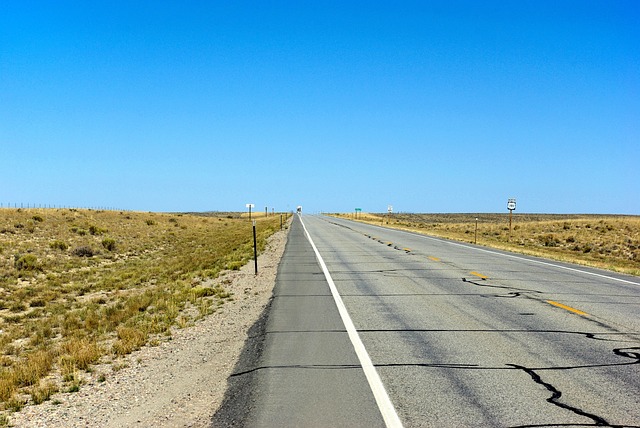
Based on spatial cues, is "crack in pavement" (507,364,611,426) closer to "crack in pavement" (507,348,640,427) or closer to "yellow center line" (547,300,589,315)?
"crack in pavement" (507,348,640,427)

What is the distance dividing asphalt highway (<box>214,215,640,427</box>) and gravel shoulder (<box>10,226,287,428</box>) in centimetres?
35

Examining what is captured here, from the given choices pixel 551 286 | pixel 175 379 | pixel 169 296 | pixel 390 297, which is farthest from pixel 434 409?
pixel 169 296

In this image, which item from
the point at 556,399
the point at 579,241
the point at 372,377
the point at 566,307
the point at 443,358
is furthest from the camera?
the point at 579,241

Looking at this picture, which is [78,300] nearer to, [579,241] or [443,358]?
[443,358]

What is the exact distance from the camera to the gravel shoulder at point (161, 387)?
5586mm

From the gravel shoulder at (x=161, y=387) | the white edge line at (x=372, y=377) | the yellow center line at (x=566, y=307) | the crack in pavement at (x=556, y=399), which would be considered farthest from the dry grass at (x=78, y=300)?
the yellow center line at (x=566, y=307)

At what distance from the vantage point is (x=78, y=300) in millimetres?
18188

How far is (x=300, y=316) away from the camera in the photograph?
33.0ft

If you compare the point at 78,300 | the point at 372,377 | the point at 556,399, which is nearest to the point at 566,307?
the point at 556,399

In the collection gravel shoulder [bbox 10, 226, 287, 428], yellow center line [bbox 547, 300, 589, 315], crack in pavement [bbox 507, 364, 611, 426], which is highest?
yellow center line [bbox 547, 300, 589, 315]

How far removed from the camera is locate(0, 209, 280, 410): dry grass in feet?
27.8

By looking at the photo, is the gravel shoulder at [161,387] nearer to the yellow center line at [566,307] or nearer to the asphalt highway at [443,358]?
the asphalt highway at [443,358]

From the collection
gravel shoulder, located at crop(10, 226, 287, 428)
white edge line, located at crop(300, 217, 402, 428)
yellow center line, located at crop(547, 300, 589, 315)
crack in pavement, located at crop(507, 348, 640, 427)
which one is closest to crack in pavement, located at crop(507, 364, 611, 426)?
crack in pavement, located at crop(507, 348, 640, 427)

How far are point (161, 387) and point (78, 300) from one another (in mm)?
13230
